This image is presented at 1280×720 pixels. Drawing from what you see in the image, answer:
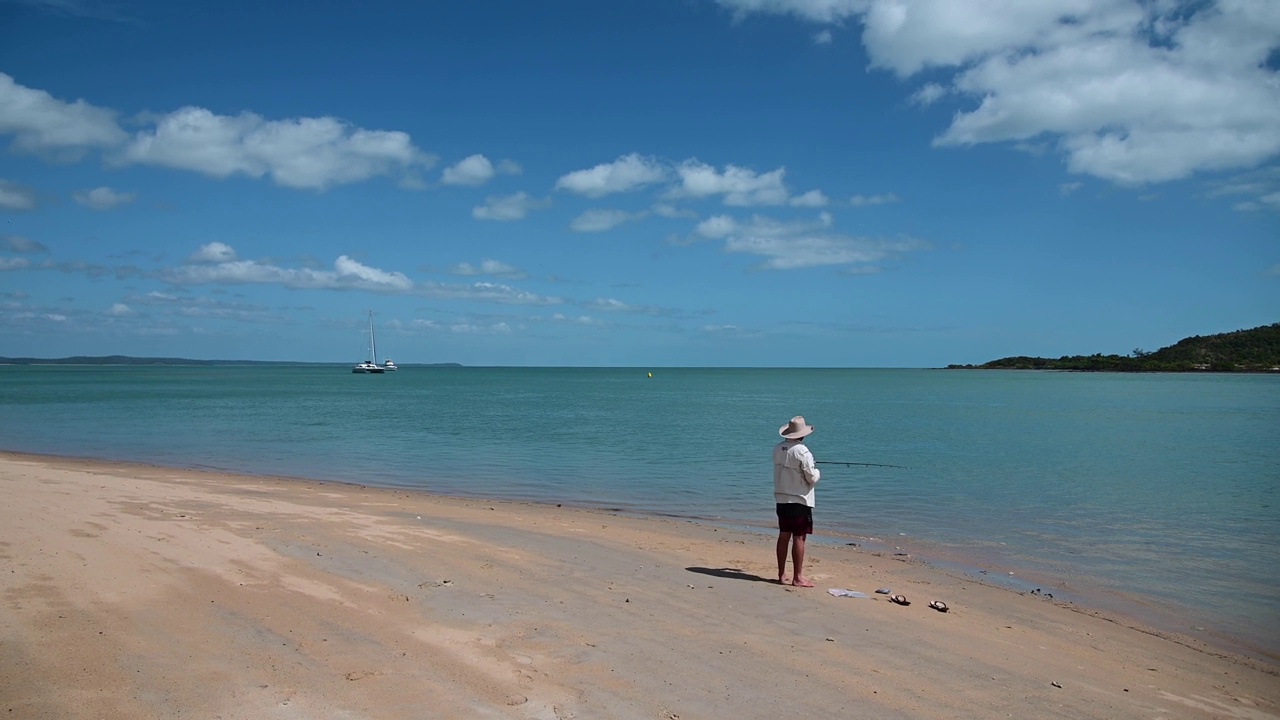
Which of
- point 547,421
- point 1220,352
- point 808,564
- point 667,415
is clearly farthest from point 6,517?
point 1220,352

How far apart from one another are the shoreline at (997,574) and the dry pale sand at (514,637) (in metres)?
0.40

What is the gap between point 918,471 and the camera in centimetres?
2408

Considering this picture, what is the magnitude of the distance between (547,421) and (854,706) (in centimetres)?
3907

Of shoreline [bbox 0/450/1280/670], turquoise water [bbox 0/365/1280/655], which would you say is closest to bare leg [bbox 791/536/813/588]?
shoreline [bbox 0/450/1280/670]

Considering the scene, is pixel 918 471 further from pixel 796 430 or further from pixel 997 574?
pixel 796 430

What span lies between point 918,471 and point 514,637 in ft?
63.2

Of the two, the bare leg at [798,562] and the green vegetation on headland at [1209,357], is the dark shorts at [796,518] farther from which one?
the green vegetation on headland at [1209,357]

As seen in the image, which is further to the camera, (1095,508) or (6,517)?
(1095,508)

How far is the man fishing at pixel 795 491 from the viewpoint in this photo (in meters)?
9.54

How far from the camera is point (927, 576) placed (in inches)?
444

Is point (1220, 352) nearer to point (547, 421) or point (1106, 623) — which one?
point (547, 421)

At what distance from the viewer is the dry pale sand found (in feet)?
19.3

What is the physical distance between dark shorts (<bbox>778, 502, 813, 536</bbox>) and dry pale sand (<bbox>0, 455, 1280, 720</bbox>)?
0.73 meters

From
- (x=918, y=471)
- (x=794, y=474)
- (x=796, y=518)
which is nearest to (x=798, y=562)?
(x=796, y=518)
